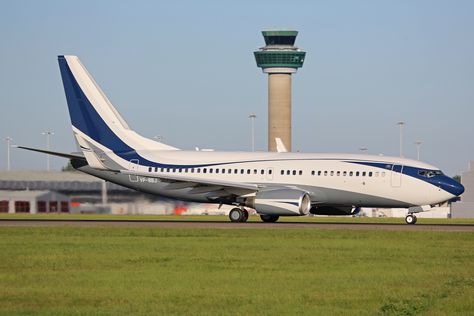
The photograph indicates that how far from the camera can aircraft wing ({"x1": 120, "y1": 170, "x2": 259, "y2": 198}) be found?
169 ft

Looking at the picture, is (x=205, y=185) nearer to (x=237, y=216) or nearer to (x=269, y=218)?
(x=237, y=216)

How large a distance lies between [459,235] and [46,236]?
52.6 ft

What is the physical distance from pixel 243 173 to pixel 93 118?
9.22 metres

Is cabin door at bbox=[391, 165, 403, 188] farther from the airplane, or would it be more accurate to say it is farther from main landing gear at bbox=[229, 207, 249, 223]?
main landing gear at bbox=[229, 207, 249, 223]

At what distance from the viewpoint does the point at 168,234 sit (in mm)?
39781

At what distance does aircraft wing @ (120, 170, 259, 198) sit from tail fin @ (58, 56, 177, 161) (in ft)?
9.54

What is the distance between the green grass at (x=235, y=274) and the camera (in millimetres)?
20062

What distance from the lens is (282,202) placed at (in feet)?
165

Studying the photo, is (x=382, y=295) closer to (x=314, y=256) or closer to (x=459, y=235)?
(x=314, y=256)

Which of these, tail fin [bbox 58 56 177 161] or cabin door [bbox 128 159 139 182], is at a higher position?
tail fin [bbox 58 56 177 161]

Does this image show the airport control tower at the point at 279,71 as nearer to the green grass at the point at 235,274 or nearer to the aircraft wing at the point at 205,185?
the aircraft wing at the point at 205,185

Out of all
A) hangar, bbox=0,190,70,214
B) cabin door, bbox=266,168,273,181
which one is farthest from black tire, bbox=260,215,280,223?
hangar, bbox=0,190,70,214

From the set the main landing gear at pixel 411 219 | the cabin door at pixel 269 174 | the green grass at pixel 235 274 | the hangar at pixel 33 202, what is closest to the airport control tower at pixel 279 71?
the hangar at pixel 33 202

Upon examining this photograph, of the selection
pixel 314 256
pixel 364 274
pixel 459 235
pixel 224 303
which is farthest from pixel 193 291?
pixel 459 235
